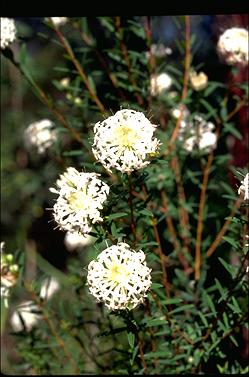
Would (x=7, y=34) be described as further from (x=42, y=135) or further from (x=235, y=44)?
(x=235, y=44)

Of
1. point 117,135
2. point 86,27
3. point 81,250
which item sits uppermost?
point 86,27

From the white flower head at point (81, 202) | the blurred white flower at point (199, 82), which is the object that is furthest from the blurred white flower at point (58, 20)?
the white flower head at point (81, 202)

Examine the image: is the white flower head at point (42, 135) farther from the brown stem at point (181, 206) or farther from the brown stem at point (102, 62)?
the brown stem at point (181, 206)

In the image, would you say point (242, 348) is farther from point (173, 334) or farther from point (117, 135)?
point (117, 135)

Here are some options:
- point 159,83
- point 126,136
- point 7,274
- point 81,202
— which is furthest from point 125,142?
point 159,83

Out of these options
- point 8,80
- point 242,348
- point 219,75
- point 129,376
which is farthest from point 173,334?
point 8,80

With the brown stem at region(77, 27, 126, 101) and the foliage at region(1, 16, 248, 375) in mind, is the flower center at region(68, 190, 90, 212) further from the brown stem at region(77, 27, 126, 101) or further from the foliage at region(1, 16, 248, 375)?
the brown stem at region(77, 27, 126, 101)
